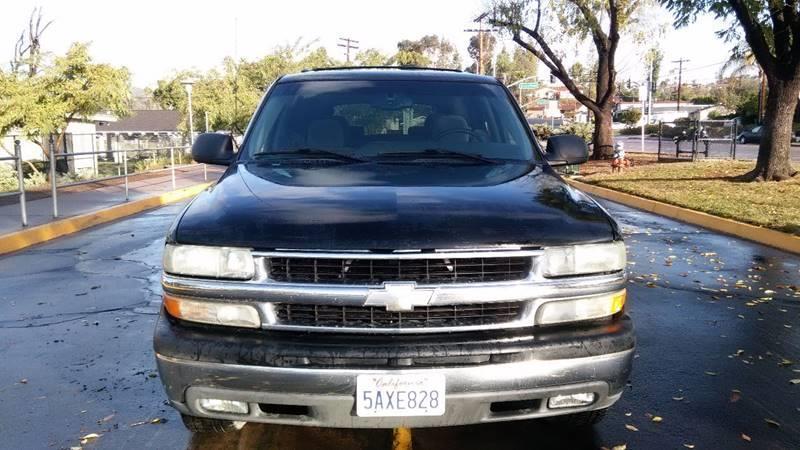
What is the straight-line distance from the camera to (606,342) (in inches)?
104

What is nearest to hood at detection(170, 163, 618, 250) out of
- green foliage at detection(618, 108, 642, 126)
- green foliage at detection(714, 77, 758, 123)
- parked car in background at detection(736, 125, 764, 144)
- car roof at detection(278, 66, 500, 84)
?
car roof at detection(278, 66, 500, 84)

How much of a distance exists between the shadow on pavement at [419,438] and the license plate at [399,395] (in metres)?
0.77

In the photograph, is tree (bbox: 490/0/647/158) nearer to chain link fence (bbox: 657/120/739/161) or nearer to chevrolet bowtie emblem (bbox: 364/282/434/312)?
chain link fence (bbox: 657/120/739/161)

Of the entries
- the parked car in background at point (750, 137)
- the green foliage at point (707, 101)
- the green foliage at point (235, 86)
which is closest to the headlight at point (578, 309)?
the green foliage at point (235, 86)

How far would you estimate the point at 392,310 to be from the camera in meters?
2.52

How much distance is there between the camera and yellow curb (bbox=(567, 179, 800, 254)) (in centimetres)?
873

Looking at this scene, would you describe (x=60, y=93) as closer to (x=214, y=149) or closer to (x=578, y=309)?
(x=214, y=149)

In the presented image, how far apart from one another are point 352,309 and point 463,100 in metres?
2.10

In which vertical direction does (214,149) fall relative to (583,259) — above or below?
above

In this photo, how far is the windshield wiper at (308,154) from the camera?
12.0 feet

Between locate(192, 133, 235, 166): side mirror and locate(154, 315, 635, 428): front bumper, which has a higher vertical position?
locate(192, 133, 235, 166): side mirror

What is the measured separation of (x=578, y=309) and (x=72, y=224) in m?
9.88

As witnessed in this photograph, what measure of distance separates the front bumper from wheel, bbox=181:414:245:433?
1.13 feet

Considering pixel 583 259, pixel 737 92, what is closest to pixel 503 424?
pixel 583 259
